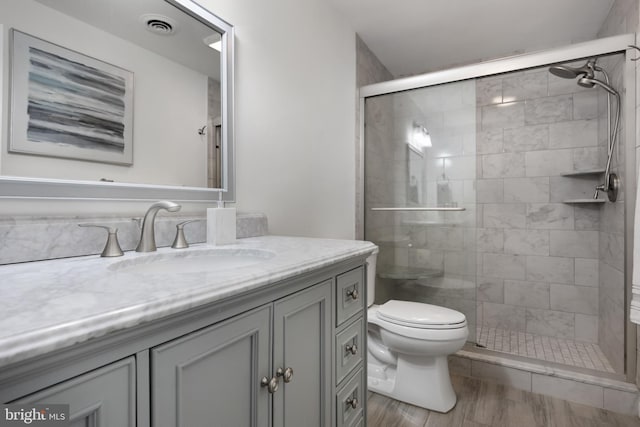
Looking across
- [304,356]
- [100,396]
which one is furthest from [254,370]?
[100,396]

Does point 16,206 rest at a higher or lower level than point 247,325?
higher

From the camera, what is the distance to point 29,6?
86 centimetres

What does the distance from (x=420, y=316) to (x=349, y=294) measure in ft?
2.74

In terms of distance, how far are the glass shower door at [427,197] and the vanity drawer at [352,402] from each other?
1.05m

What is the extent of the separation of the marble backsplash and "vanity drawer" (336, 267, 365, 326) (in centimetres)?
58

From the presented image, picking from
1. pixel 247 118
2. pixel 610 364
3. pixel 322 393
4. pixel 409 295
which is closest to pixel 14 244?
pixel 322 393

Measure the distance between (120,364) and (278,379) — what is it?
38 cm

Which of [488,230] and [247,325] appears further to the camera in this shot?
[488,230]

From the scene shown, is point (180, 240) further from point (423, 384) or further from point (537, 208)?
point (537, 208)

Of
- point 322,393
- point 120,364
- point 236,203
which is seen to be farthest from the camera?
point 236,203

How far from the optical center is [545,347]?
237 cm

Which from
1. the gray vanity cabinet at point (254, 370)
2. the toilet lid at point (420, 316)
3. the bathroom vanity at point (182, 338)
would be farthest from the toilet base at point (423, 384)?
the gray vanity cabinet at point (254, 370)

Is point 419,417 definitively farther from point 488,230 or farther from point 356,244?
point 488,230

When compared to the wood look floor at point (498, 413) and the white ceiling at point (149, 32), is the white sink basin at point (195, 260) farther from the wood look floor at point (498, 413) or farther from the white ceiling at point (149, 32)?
the wood look floor at point (498, 413)
